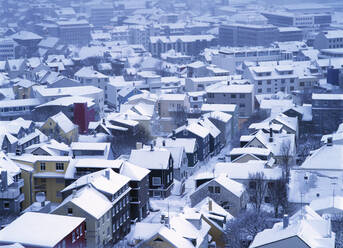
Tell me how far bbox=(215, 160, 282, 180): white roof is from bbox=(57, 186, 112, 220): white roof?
17.2 feet

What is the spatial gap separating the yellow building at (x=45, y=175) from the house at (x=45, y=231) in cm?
565

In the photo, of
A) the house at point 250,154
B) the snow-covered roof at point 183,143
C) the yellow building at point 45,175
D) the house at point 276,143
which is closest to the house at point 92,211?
the yellow building at point 45,175

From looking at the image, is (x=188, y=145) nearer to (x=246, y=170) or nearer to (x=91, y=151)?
(x=91, y=151)

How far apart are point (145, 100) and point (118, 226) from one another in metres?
16.7

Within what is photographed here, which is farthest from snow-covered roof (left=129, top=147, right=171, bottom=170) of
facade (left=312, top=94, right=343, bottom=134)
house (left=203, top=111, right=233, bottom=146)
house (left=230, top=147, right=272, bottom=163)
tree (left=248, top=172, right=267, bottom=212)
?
facade (left=312, top=94, right=343, bottom=134)

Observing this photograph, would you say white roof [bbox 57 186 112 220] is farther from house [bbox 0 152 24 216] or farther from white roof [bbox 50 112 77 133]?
white roof [bbox 50 112 77 133]

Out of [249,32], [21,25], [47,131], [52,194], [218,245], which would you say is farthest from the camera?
[21,25]

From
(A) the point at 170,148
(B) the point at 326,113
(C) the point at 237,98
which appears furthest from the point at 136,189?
(C) the point at 237,98

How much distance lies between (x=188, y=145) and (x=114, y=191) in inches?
335

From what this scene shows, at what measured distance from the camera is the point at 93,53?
62781 mm

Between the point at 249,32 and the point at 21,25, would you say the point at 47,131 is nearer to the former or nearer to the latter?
the point at 249,32

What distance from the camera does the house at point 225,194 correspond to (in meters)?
22.5

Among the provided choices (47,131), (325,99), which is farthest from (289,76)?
(47,131)

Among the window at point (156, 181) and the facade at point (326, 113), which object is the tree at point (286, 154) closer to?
the window at point (156, 181)
